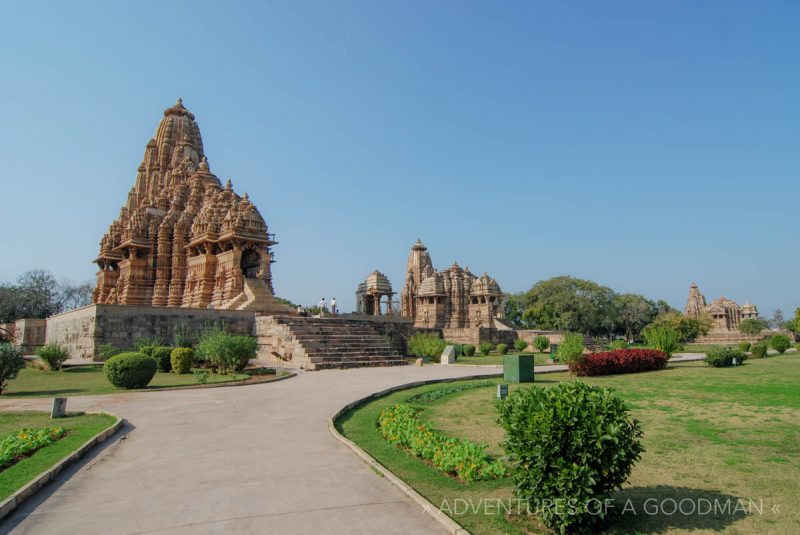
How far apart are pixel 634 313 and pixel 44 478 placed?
6494 cm

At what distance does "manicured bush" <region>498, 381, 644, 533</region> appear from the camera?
418 cm

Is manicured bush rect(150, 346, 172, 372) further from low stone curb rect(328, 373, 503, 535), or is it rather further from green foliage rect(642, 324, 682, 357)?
green foliage rect(642, 324, 682, 357)

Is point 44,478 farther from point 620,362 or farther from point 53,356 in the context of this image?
point 620,362

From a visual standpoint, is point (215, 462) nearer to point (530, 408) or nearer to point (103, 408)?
point (530, 408)

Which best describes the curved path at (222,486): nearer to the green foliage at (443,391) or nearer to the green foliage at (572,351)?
the green foliage at (443,391)

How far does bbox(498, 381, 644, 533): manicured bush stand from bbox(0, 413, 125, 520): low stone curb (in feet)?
15.8

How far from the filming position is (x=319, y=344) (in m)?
21.2

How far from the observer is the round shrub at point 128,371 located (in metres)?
13.2

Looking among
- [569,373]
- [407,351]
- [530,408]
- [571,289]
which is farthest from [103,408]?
[571,289]

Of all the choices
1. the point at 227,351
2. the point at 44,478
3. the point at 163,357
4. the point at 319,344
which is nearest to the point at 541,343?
the point at 319,344

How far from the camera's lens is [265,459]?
21.2 feet

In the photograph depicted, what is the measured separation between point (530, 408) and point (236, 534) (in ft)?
9.23

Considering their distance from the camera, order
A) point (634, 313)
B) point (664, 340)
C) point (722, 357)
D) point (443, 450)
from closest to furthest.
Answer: point (443, 450), point (722, 357), point (664, 340), point (634, 313)

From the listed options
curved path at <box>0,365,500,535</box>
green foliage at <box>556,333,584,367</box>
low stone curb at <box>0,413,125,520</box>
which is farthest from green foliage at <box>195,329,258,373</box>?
green foliage at <box>556,333,584,367</box>
